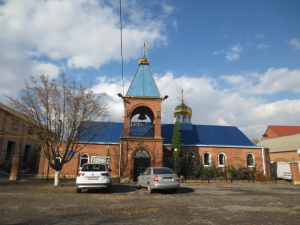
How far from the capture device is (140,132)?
1933 centimetres

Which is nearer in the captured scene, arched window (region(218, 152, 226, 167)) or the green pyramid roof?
the green pyramid roof

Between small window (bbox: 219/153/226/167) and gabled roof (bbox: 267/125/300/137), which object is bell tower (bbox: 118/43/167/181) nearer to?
small window (bbox: 219/153/226/167)

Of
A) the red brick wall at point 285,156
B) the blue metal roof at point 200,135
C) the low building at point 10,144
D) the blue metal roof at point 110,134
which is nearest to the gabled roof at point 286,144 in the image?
the red brick wall at point 285,156

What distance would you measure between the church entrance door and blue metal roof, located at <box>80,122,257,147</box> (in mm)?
4653

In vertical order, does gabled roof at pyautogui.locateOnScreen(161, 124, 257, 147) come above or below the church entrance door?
above

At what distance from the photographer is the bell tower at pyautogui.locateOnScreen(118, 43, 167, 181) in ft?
58.5

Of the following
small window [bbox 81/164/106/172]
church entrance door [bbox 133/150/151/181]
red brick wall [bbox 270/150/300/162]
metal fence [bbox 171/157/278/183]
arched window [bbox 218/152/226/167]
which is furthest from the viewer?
red brick wall [bbox 270/150/300/162]

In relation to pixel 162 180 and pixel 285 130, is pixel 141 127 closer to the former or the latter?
pixel 162 180

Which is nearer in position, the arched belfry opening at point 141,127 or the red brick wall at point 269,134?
the arched belfry opening at point 141,127

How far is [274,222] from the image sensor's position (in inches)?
233

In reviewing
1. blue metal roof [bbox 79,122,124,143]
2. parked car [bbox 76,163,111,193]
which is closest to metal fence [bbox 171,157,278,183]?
blue metal roof [bbox 79,122,124,143]

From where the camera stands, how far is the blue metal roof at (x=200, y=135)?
2303cm

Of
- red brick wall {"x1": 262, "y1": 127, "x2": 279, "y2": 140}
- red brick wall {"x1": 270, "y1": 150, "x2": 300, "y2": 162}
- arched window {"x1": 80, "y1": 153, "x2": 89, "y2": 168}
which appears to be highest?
red brick wall {"x1": 262, "y1": 127, "x2": 279, "y2": 140}

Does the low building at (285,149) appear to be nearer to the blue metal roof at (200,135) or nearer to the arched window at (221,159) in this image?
the blue metal roof at (200,135)
